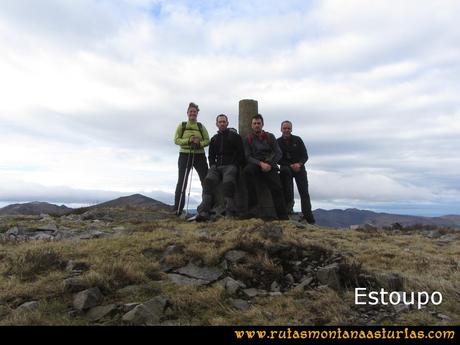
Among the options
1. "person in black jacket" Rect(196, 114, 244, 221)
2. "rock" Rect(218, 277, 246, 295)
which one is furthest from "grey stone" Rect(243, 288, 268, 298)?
"person in black jacket" Rect(196, 114, 244, 221)

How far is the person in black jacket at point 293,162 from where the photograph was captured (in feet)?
43.8

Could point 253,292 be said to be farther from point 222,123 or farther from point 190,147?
point 190,147

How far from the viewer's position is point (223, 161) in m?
12.5

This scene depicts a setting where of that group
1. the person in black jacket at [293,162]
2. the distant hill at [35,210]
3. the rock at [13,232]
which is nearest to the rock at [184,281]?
the rock at [13,232]

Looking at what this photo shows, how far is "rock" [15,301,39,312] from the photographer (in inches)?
229

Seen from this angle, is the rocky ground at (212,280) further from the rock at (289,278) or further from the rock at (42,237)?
the rock at (42,237)

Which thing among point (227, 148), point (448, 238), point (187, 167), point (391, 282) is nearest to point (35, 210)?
point (187, 167)

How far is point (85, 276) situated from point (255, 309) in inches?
103

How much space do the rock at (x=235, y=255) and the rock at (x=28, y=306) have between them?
303cm

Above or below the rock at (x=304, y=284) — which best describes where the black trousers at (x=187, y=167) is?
above

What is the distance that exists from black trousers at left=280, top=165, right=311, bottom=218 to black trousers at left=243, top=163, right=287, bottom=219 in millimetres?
737

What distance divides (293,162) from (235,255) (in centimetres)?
638

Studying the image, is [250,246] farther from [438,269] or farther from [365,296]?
[438,269]
